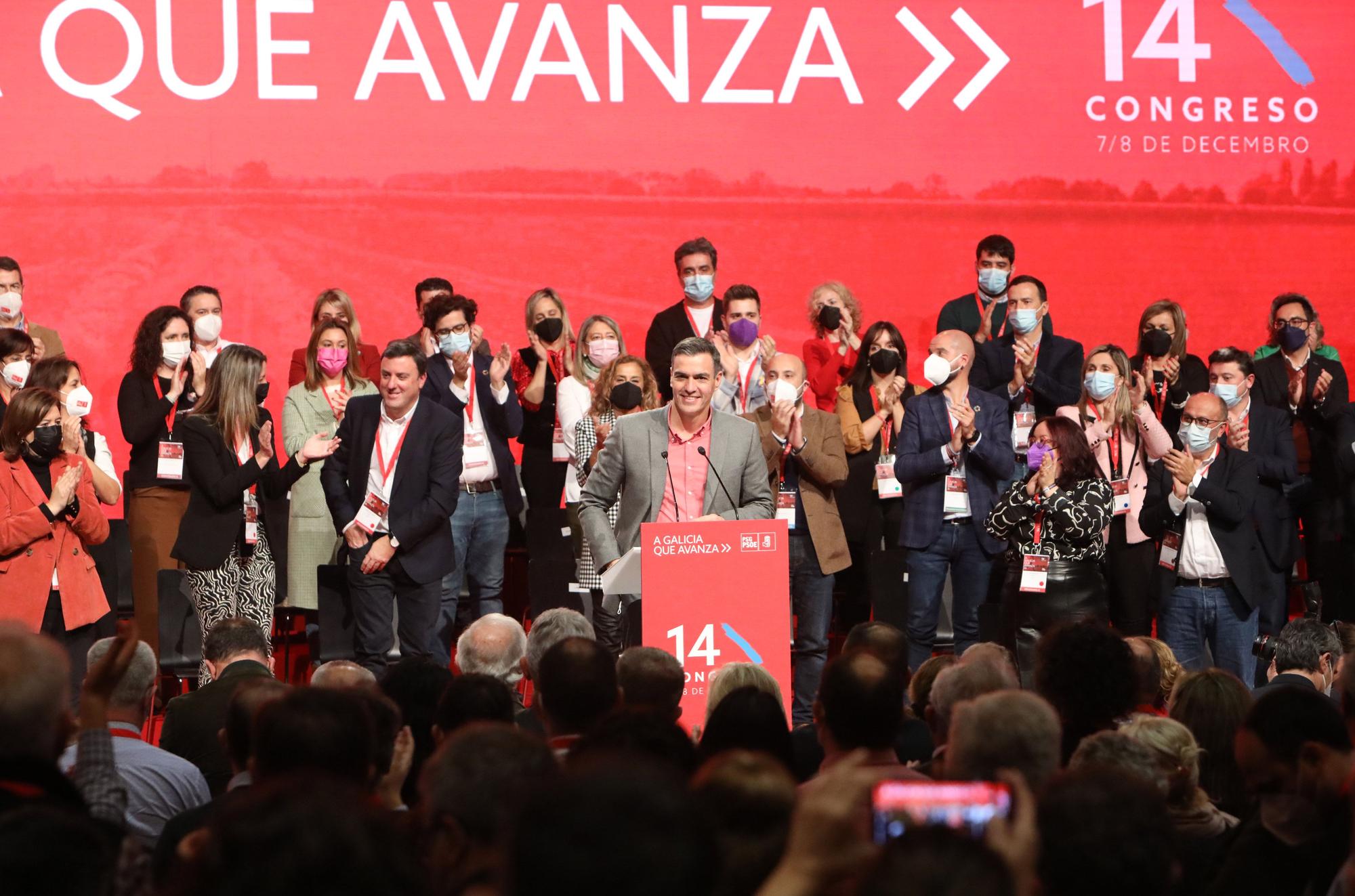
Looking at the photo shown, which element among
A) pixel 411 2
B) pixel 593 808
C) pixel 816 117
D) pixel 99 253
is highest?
pixel 411 2

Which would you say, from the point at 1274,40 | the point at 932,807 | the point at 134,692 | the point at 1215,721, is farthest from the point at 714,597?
the point at 1274,40

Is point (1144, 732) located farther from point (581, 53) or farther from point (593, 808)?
point (581, 53)

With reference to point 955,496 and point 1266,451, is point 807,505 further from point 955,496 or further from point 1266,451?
point 1266,451

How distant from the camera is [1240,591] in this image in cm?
702

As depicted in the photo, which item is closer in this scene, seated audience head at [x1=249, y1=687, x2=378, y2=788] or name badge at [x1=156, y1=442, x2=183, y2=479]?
seated audience head at [x1=249, y1=687, x2=378, y2=788]

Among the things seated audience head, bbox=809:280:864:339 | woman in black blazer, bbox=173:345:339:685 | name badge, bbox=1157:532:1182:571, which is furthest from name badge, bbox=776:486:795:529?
woman in black blazer, bbox=173:345:339:685

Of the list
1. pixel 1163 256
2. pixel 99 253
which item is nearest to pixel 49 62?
pixel 99 253

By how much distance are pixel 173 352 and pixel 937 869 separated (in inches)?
252

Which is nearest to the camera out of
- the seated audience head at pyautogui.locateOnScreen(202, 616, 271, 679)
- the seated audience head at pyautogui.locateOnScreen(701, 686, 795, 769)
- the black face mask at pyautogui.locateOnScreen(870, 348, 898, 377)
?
the seated audience head at pyautogui.locateOnScreen(701, 686, 795, 769)

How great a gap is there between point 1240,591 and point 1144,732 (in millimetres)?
3726

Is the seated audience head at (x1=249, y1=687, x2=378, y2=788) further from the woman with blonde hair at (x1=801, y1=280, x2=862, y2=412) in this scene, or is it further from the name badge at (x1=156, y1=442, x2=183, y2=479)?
the woman with blonde hair at (x1=801, y1=280, x2=862, y2=412)

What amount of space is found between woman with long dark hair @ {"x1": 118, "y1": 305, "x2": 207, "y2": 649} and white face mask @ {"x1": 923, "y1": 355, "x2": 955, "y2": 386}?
10.4 ft

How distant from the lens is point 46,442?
6.57 m

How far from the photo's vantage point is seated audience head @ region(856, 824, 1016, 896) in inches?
61.6
